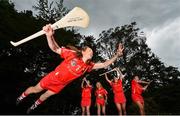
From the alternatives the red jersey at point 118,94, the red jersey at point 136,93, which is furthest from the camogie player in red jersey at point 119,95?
the red jersey at point 136,93

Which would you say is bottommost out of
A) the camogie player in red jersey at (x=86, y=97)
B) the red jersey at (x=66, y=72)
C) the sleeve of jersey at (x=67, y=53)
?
the red jersey at (x=66, y=72)

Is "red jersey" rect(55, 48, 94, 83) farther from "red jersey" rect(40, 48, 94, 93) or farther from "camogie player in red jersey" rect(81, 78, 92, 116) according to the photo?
"camogie player in red jersey" rect(81, 78, 92, 116)

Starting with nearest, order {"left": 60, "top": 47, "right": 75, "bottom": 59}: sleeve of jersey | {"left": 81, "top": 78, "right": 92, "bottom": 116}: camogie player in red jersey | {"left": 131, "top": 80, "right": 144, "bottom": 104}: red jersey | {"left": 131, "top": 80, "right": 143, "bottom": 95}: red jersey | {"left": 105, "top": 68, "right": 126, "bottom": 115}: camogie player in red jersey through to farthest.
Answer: {"left": 60, "top": 47, "right": 75, "bottom": 59}: sleeve of jersey < {"left": 131, "top": 80, "right": 144, "bottom": 104}: red jersey < {"left": 131, "top": 80, "right": 143, "bottom": 95}: red jersey < {"left": 105, "top": 68, "right": 126, "bottom": 115}: camogie player in red jersey < {"left": 81, "top": 78, "right": 92, "bottom": 116}: camogie player in red jersey

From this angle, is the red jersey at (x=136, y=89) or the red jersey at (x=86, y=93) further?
the red jersey at (x=86, y=93)

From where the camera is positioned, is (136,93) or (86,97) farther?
(86,97)

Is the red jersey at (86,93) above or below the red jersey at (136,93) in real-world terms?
above

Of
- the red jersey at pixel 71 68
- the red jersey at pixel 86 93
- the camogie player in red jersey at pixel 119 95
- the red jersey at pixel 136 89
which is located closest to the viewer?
the red jersey at pixel 71 68

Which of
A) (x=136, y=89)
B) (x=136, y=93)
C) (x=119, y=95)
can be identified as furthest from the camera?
(x=119, y=95)

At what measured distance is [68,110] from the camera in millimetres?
39844

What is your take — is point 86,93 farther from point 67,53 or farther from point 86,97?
point 67,53

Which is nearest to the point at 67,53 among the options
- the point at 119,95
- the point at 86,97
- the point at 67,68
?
the point at 67,68

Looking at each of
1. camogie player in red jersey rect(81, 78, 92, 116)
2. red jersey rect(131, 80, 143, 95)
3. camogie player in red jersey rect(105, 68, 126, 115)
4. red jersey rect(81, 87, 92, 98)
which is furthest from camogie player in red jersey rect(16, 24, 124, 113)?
red jersey rect(81, 87, 92, 98)

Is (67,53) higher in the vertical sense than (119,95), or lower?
lower

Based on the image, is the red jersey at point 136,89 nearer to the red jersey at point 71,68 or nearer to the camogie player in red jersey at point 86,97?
the camogie player in red jersey at point 86,97
